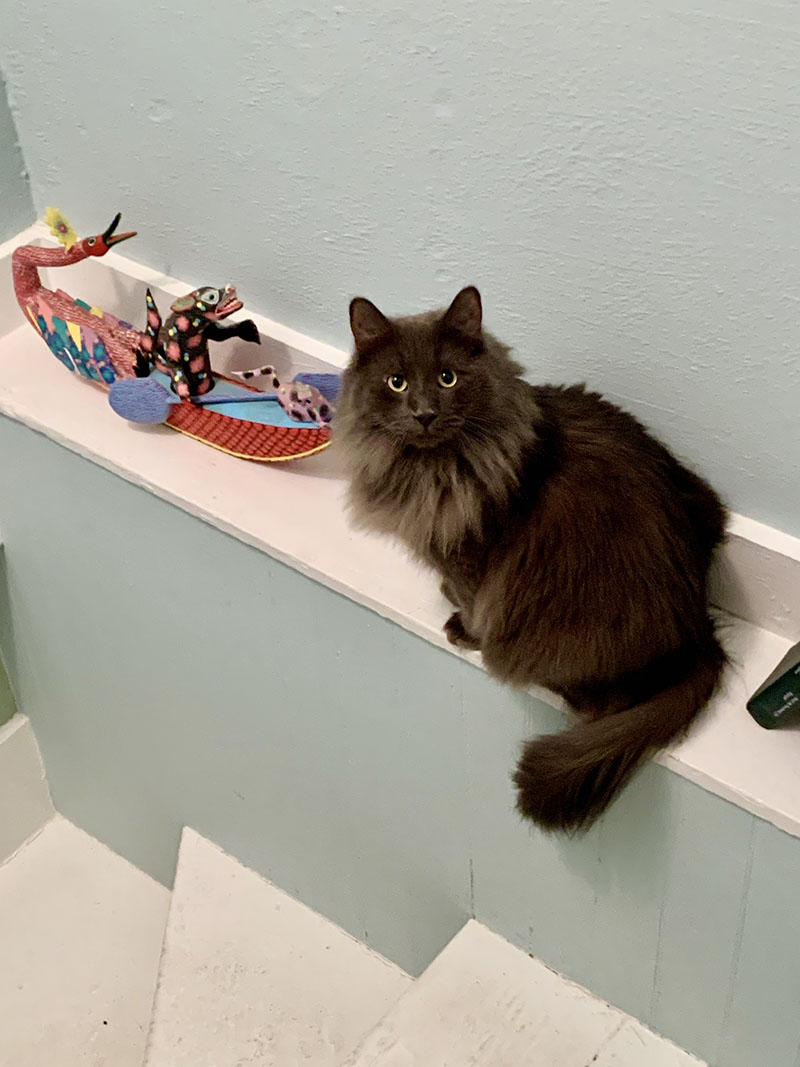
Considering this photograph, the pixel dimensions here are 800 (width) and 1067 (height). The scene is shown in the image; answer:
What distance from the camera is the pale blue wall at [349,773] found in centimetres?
102

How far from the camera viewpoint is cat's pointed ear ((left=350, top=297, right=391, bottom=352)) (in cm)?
86

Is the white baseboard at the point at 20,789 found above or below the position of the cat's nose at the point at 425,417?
below

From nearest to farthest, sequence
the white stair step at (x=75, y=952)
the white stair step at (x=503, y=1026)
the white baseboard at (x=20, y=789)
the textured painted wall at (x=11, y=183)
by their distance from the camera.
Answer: the white stair step at (x=503, y=1026), the textured painted wall at (x=11, y=183), the white stair step at (x=75, y=952), the white baseboard at (x=20, y=789)

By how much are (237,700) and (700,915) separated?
585mm

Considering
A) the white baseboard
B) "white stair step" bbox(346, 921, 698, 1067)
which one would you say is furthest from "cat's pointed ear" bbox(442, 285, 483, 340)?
the white baseboard

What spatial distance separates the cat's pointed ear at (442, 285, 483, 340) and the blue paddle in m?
0.38

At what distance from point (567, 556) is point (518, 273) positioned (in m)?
0.26

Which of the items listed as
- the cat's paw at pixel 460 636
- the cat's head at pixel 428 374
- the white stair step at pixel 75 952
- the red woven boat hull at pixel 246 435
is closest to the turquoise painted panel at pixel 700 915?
the cat's paw at pixel 460 636

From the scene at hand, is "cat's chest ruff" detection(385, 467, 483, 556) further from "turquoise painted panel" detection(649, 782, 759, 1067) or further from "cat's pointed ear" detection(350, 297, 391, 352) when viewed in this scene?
"turquoise painted panel" detection(649, 782, 759, 1067)

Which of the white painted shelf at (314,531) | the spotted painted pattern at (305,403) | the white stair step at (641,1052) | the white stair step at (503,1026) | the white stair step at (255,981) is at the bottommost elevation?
the white stair step at (255,981)

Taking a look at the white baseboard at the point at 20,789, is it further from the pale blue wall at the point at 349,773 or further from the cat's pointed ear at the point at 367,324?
the cat's pointed ear at the point at 367,324

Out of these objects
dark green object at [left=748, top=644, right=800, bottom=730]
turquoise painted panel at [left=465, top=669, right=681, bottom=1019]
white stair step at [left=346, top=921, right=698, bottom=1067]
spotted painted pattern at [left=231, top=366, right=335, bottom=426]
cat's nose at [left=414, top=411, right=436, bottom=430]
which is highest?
cat's nose at [left=414, top=411, right=436, bottom=430]

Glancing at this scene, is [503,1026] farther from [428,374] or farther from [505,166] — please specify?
[505,166]

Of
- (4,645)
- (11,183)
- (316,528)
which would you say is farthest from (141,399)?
(4,645)
